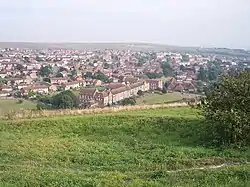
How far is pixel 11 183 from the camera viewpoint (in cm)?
934

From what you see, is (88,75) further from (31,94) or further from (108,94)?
(108,94)

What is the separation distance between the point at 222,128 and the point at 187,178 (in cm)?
521

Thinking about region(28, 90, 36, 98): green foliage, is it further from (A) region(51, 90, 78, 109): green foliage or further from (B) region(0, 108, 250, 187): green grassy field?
(B) region(0, 108, 250, 187): green grassy field

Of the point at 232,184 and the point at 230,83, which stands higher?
the point at 230,83

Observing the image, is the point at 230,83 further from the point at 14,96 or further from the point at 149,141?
the point at 14,96

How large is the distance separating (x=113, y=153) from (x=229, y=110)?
4.65 metres

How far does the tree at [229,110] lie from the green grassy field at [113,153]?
0.83 m

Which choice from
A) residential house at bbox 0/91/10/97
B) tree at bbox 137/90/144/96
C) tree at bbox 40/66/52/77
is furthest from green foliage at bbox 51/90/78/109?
tree at bbox 40/66/52/77

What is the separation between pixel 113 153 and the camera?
12.9m

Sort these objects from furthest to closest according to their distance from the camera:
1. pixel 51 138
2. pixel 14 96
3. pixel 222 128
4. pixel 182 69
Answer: pixel 182 69, pixel 14 96, pixel 51 138, pixel 222 128

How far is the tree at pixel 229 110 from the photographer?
45.6 ft

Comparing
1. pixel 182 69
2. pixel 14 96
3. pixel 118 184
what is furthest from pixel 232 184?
pixel 182 69

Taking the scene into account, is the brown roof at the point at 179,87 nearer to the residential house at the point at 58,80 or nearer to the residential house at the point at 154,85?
the residential house at the point at 154,85

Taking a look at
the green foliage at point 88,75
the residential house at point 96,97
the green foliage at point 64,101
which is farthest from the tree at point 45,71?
the green foliage at point 64,101
